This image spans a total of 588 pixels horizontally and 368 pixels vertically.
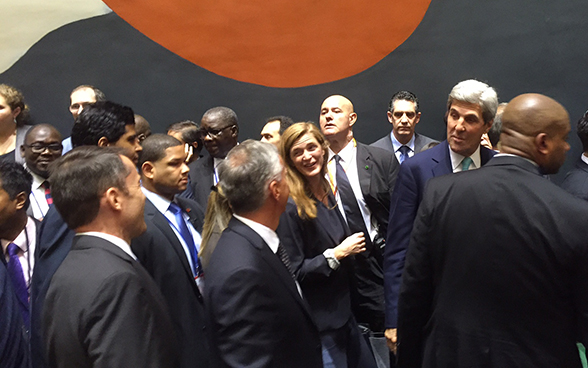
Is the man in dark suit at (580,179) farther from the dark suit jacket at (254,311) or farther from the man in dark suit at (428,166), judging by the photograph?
the dark suit jacket at (254,311)

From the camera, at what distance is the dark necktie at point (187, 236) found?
9.95ft

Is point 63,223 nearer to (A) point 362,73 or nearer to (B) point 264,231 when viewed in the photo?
(B) point 264,231

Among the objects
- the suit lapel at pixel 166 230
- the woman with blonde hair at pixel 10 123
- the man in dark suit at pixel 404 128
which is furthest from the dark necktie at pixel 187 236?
the man in dark suit at pixel 404 128

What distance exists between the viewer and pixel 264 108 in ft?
17.4

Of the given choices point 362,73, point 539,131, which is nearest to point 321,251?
point 539,131

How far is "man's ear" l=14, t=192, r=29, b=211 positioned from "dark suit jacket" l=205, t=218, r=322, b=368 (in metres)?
1.41

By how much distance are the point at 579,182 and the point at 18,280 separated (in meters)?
3.42

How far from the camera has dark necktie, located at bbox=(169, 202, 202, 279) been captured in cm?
303

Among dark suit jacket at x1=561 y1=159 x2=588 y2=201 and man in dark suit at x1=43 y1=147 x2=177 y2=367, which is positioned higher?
man in dark suit at x1=43 y1=147 x2=177 y2=367

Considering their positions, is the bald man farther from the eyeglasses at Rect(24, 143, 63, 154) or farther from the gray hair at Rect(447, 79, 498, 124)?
the eyeglasses at Rect(24, 143, 63, 154)

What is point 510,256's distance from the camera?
197 cm

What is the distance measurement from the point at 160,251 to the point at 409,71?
3443 mm

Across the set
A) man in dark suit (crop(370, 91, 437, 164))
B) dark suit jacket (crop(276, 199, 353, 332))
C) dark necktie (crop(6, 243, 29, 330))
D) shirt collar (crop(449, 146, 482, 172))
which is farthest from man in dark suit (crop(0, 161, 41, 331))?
man in dark suit (crop(370, 91, 437, 164))

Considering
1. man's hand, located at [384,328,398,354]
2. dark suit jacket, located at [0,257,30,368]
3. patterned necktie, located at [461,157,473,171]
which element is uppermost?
patterned necktie, located at [461,157,473,171]
